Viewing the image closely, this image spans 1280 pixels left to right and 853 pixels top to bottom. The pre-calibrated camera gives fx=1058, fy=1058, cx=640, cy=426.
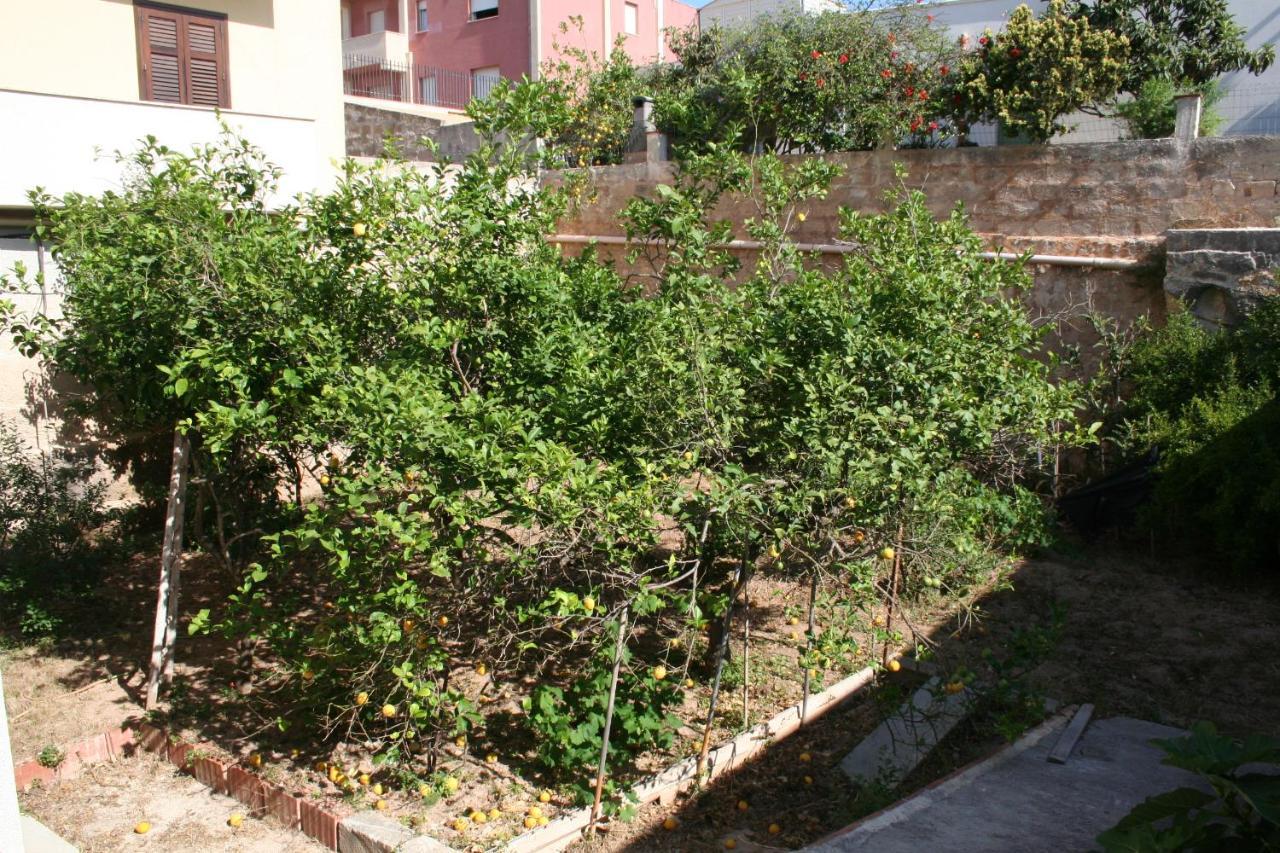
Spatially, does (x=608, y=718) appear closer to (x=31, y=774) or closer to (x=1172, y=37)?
(x=31, y=774)

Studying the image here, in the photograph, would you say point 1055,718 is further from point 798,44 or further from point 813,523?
point 798,44

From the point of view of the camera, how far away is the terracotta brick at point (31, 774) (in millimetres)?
5383

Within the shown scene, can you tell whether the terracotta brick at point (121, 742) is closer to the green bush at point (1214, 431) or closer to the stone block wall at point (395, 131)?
the green bush at point (1214, 431)

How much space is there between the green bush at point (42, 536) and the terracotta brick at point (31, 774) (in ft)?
4.66

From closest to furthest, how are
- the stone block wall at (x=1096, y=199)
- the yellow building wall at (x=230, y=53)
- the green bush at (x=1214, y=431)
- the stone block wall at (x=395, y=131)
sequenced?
the green bush at (x=1214, y=431), the stone block wall at (x=1096, y=199), the yellow building wall at (x=230, y=53), the stone block wall at (x=395, y=131)

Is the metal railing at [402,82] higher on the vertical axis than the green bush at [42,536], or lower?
higher

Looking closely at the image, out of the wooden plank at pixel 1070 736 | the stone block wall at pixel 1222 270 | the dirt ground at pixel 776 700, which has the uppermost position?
the stone block wall at pixel 1222 270

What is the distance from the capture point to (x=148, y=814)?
5184 millimetres

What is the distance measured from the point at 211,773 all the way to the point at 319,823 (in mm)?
913

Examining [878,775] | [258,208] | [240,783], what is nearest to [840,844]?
[878,775]

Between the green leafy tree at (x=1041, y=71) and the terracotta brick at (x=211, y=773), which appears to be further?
the green leafy tree at (x=1041, y=71)

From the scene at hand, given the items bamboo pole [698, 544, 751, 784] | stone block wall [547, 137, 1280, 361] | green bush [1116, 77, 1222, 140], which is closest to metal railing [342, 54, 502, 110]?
stone block wall [547, 137, 1280, 361]

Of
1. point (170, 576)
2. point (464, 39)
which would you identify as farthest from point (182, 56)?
point (464, 39)

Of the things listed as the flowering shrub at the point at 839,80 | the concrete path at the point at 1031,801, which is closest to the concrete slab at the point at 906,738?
the concrete path at the point at 1031,801
